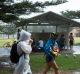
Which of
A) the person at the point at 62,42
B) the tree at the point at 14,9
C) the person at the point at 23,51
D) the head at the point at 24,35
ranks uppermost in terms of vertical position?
the head at the point at 24,35

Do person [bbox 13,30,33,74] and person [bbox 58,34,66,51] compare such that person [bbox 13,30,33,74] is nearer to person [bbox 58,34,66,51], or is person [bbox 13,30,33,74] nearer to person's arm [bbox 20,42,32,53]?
person's arm [bbox 20,42,32,53]

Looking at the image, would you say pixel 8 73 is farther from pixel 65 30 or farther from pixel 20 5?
pixel 65 30

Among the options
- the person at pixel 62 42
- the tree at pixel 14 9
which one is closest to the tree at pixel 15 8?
the tree at pixel 14 9

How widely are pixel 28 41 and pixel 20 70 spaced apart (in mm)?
765

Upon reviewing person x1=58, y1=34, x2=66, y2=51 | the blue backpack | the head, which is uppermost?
the head

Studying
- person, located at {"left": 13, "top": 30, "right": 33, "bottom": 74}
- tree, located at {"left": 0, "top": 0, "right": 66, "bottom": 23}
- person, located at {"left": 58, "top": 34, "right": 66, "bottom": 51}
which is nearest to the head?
person, located at {"left": 13, "top": 30, "right": 33, "bottom": 74}

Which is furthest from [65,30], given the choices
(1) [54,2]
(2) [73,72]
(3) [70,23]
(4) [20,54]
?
(4) [20,54]

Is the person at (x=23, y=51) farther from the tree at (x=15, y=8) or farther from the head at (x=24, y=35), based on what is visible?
the tree at (x=15, y=8)

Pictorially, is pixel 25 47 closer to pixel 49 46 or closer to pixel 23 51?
pixel 23 51

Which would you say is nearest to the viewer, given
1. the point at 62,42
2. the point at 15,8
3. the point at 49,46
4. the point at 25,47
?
the point at 25,47

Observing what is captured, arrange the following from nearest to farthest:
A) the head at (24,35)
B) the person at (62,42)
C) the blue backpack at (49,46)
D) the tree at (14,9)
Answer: the head at (24,35) → the blue backpack at (49,46) → the tree at (14,9) → the person at (62,42)

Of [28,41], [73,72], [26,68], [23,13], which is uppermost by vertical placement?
[28,41]

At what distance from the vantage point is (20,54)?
1033cm

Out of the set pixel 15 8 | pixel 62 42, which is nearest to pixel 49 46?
pixel 15 8
